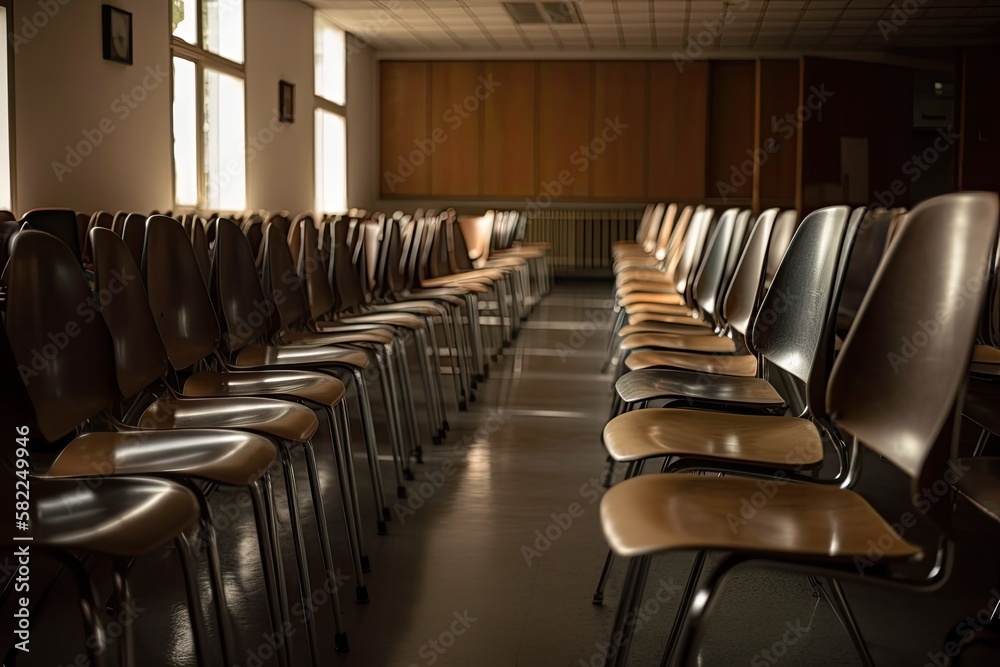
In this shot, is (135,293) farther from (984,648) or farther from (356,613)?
(984,648)

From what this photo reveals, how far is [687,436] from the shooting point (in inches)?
79.0

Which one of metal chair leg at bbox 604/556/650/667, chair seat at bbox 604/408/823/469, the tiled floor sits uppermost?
chair seat at bbox 604/408/823/469

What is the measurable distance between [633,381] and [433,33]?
35.6 feet

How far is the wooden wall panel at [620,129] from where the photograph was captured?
1398 centimetres

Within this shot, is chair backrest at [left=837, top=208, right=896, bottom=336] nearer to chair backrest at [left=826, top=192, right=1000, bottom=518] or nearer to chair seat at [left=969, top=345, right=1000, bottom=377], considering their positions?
chair seat at [left=969, top=345, right=1000, bottom=377]

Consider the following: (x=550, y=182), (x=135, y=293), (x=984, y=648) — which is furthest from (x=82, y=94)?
(x=550, y=182)

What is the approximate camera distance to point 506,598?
2.43 meters

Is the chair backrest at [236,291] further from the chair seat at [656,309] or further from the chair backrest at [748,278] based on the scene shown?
the chair seat at [656,309]

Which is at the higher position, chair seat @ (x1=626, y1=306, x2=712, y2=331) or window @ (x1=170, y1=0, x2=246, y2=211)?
window @ (x1=170, y1=0, x2=246, y2=211)

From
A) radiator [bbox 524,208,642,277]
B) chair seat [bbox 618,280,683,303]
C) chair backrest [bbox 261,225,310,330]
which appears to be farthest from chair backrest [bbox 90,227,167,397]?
radiator [bbox 524,208,642,277]

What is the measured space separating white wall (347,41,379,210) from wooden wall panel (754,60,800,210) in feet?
17.3

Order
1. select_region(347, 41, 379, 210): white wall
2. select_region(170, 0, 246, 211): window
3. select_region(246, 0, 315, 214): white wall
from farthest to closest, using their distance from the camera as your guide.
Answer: select_region(347, 41, 379, 210): white wall < select_region(246, 0, 315, 214): white wall < select_region(170, 0, 246, 211): window

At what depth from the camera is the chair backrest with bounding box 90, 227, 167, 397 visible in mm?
Result: 2105

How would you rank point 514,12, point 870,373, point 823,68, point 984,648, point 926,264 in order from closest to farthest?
point 926,264 → point 870,373 → point 984,648 → point 823,68 → point 514,12
